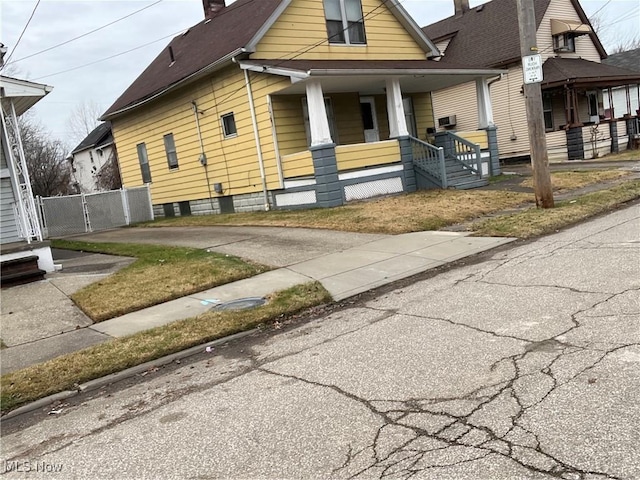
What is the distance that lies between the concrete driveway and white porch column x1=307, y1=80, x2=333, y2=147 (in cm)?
308

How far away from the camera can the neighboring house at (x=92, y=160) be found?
145 feet

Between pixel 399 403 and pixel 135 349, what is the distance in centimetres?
325

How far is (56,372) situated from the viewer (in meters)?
5.48

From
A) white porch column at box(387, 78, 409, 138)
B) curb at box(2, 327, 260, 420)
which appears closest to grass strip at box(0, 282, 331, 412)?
curb at box(2, 327, 260, 420)

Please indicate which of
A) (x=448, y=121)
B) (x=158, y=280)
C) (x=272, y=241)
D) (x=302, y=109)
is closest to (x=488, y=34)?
(x=448, y=121)

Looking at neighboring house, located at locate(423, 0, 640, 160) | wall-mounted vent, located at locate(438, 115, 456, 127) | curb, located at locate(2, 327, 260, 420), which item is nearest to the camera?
curb, located at locate(2, 327, 260, 420)

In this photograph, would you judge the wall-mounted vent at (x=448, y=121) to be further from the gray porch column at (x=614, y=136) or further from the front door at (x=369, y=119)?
the front door at (x=369, y=119)

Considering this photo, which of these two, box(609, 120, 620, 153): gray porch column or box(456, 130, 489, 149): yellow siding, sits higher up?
box(456, 130, 489, 149): yellow siding

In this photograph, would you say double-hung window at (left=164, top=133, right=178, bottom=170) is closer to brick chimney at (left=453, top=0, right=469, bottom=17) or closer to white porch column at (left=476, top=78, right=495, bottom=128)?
white porch column at (left=476, top=78, right=495, bottom=128)

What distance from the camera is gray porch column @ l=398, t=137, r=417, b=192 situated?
16781 mm

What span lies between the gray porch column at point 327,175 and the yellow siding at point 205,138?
1.85 metres

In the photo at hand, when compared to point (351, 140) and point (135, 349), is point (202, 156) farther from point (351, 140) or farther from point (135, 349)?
point (135, 349)

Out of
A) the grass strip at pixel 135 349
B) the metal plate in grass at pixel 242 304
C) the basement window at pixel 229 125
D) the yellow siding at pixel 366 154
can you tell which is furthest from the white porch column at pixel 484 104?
the metal plate in grass at pixel 242 304

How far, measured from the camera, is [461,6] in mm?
33312
